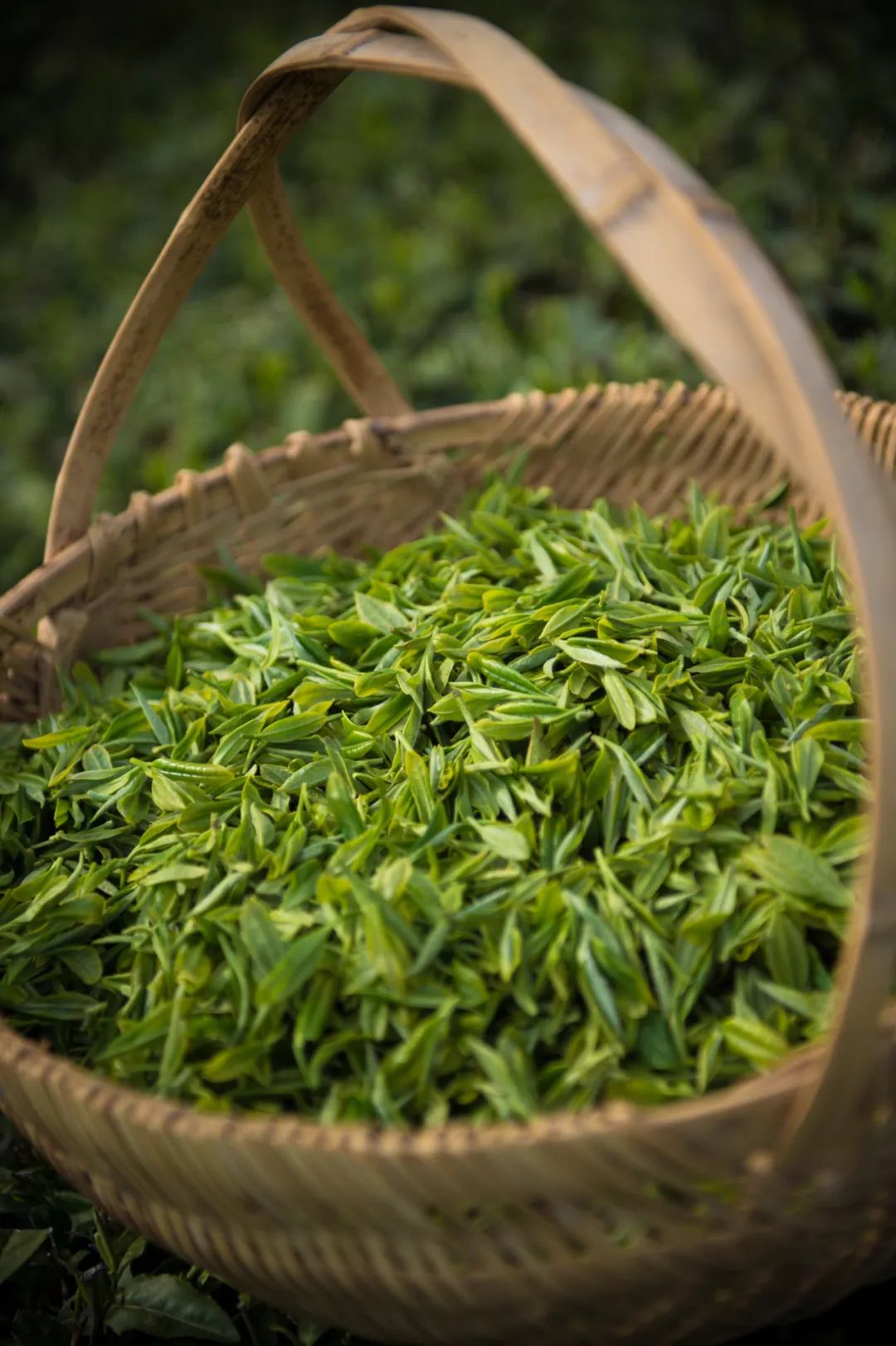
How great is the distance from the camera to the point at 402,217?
2.67 metres

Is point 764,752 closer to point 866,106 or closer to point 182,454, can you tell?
point 182,454

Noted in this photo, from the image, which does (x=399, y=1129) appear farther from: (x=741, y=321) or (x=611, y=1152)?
(x=741, y=321)

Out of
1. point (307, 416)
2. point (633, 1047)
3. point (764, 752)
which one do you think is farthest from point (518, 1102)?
point (307, 416)

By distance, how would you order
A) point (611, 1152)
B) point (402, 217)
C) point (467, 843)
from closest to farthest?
point (611, 1152) → point (467, 843) → point (402, 217)

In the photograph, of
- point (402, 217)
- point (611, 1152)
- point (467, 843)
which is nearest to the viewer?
point (611, 1152)

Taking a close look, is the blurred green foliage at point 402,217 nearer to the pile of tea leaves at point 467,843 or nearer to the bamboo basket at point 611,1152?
the pile of tea leaves at point 467,843

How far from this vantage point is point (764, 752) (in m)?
0.88

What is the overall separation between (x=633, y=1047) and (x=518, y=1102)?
0.09m

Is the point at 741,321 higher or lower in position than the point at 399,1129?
higher

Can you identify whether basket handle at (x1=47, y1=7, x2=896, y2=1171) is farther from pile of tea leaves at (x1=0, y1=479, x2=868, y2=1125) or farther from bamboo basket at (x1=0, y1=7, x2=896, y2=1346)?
pile of tea leaves at (x1=0, y1=479, x2=868, y2=1125)

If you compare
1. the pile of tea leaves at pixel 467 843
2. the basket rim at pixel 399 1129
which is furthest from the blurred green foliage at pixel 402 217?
the basket rim at pixel 399 1129

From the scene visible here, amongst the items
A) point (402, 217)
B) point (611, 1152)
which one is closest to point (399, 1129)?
point (611, 1152)

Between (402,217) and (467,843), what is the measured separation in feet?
7.00

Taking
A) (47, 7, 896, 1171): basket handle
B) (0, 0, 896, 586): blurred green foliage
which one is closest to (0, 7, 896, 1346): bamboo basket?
(47, 7, 896, 1171): basket handle
